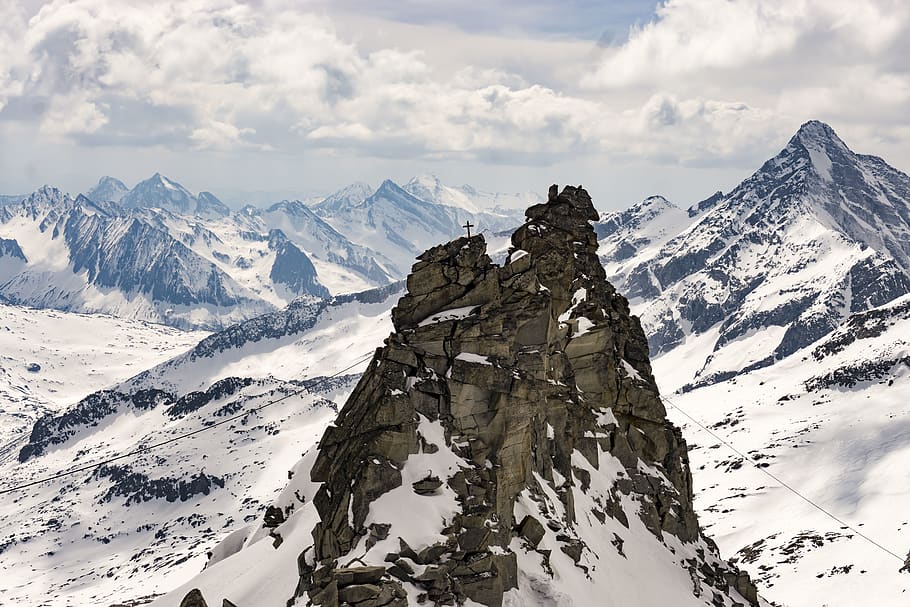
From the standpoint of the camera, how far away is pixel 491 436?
5766cm

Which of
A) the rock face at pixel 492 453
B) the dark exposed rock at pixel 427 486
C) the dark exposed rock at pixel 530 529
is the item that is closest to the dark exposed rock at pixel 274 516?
the rock face at pixel 492 453

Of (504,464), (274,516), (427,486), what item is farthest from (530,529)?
(274,516)

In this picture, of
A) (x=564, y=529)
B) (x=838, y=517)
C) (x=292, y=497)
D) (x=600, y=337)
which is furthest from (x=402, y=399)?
(x=838, y=517)

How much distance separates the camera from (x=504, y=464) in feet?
188

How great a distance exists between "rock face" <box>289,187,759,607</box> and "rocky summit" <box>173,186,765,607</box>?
119 millimetres

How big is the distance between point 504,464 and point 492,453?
1110mm

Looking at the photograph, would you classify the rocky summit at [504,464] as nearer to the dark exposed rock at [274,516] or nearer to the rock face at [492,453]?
the rock face at [492,453]

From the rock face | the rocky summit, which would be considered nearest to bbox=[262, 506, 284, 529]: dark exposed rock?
the rocky summit

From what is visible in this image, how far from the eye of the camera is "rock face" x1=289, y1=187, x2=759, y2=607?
160 ft

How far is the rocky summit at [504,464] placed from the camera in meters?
49.1

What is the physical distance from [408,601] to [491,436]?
565 inches

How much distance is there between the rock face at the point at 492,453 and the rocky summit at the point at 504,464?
12 cm

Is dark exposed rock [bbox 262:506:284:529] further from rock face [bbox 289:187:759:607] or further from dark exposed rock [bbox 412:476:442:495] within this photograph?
dark exposed rock [bbox 412:476:442:495]

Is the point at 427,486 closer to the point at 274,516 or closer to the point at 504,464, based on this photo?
the point at 504,464
